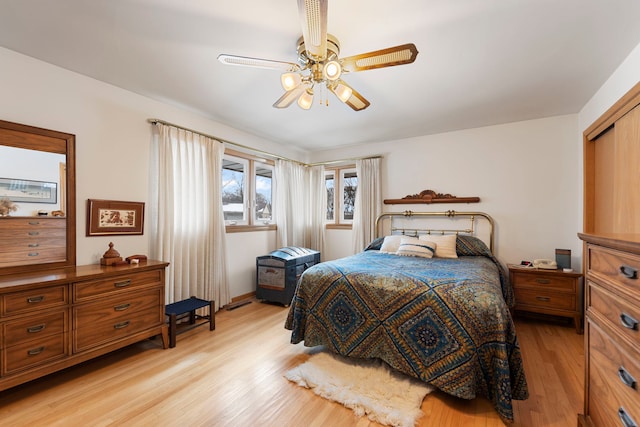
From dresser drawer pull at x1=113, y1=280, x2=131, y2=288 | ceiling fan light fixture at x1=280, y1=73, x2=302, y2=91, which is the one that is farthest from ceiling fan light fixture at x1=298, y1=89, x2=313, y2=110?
dresser drawer pull at x1=113, y1=280, x2=131, y2=288

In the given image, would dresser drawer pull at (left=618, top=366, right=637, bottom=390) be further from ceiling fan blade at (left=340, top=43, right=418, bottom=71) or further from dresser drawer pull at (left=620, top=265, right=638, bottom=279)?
ceiling fan blade at (left=340, top=43, right=418, bottom=71)

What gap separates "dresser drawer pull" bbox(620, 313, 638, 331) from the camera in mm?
943

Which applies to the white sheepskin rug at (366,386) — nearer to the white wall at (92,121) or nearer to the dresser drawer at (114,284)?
the dresser drawer at (114,284)

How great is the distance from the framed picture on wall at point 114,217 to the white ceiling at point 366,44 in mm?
1160

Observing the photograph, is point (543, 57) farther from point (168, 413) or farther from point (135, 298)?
point (135, 298)

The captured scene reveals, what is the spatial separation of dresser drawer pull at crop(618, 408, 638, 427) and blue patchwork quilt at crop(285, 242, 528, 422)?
24.5 inches

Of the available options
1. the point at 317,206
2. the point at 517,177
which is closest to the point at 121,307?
the point at 317,206

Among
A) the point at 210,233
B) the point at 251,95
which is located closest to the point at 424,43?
the point at 251,95

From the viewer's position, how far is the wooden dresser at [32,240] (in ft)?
6.74

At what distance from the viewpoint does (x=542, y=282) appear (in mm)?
3092

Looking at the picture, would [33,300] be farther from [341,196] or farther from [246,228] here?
[341,196]

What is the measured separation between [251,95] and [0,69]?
1871 mm

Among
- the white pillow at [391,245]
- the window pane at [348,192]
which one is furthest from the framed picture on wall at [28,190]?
the window pane at [348,192]

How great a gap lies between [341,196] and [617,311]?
4.10 m
